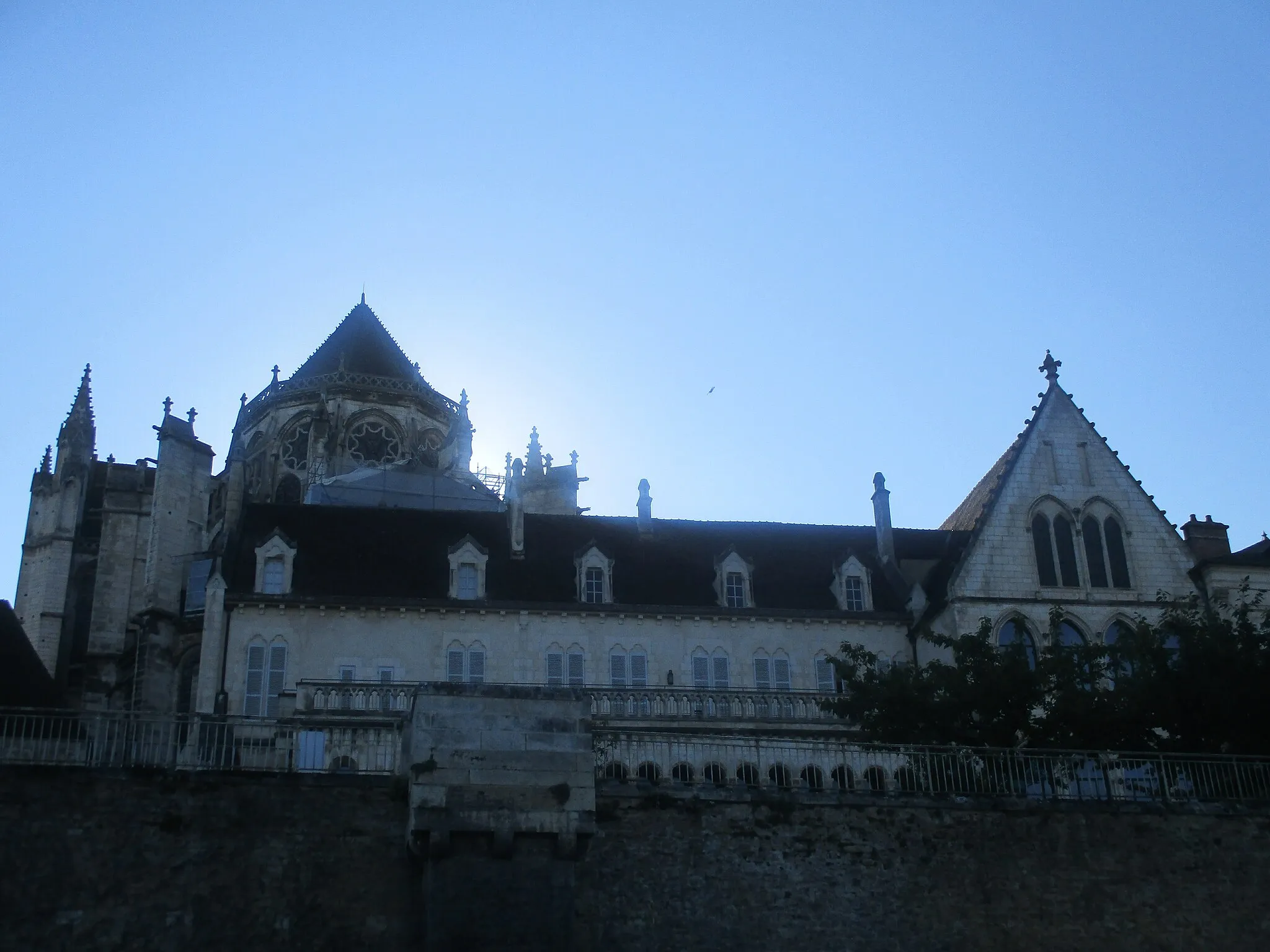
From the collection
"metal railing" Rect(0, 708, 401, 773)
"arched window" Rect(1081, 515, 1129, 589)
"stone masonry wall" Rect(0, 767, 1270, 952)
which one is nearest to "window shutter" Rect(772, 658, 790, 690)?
"arched window" Rect(1081, 515, 1129, 589)

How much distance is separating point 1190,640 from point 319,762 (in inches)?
675

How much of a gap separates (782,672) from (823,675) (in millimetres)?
1057

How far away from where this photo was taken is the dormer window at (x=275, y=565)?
3772 cm

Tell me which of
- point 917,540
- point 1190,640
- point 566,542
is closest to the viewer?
point 1190,640

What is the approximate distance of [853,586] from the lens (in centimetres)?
4112

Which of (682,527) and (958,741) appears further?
(682,527)

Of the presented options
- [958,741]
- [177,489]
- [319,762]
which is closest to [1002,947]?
[958,741]

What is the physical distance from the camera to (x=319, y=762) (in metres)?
28.2

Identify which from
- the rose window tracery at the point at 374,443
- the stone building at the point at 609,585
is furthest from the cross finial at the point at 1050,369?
the rose window tracery at the point at 374,443

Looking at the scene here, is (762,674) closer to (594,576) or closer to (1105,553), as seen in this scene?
(594,576)

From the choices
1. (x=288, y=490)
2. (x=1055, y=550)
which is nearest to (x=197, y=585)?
(x=288, y=490)

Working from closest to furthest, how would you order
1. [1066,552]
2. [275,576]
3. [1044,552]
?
[275,576] → [1044,552] → [1066,552]

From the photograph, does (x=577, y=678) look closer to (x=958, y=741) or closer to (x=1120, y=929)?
(x=958, y=741)

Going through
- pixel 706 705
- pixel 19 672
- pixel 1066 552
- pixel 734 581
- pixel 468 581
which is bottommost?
pixel 706 705
